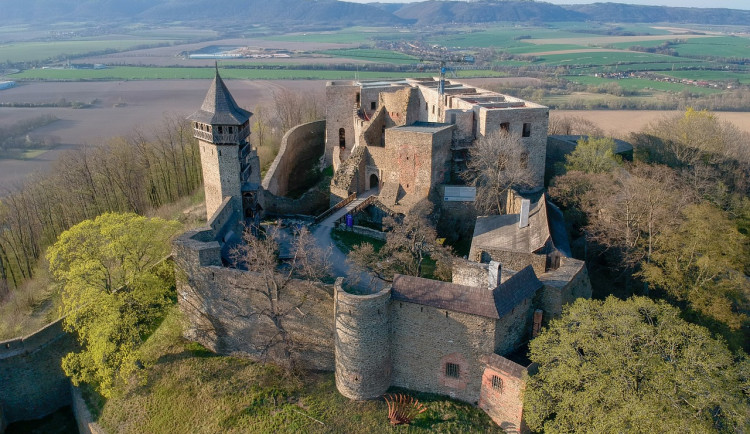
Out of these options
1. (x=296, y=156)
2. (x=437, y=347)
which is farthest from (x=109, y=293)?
(x=296, y=156)

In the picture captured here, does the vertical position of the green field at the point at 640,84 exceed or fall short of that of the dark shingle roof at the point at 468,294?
it exceeds it

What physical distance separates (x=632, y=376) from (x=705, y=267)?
11298 millimetres

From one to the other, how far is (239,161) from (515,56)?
12519cm

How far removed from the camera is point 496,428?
22391mm

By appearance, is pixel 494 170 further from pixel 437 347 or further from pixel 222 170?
pixel 222 170

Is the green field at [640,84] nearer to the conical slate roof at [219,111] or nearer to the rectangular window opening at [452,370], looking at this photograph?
the conical slate roof at [219,111]

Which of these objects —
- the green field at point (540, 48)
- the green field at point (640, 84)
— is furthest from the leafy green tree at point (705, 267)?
the green field at point (540, 48)

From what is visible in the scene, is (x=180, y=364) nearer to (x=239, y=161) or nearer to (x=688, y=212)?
(x=239, y=161)

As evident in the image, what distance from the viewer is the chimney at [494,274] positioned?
76.6ft

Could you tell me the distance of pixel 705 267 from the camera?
1021 inches

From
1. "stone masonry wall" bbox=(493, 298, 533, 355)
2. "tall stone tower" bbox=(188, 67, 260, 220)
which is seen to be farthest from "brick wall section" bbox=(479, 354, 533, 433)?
"tall stone tower" bbox=(188, 67, 260, 220)

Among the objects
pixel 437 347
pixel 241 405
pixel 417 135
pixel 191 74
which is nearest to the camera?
pixel 437 347

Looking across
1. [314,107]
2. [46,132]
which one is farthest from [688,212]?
[46,132]

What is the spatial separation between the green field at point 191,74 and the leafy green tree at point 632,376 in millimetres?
88474
